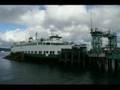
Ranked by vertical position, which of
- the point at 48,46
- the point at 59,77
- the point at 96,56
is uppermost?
the point at 48,46

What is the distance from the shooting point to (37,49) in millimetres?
23516

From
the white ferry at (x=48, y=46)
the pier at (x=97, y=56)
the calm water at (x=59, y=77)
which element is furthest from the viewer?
the white ferry at (x=48, y=46)

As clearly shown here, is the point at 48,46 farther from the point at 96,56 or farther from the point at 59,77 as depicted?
the point at 59,77

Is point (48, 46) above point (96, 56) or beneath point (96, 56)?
above

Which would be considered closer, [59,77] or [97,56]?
[59,77]

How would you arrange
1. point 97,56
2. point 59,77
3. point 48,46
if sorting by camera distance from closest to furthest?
1. point 59,77
2. point 97,56
3. point 48,46

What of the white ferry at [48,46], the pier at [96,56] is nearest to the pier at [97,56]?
the pier at [96,56]

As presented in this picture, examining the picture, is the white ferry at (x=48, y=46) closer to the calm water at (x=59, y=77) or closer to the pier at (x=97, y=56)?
the pier at (x=97, y=56)

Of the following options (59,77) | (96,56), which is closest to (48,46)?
(96,56)

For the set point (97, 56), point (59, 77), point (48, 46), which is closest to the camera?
point (59, 77)
